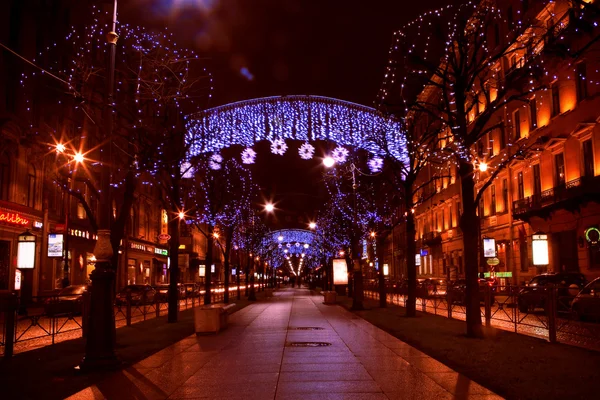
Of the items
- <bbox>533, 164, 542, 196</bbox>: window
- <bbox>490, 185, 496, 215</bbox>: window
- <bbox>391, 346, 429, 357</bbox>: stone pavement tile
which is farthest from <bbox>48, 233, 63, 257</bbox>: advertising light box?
<bbox>490, 185, 496, 215</bbox>: window

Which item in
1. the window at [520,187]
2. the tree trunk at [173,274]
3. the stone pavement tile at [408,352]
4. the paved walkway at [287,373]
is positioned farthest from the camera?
the window at [520,187]

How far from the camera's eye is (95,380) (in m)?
11.0

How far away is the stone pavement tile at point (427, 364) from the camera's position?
11.8 meters

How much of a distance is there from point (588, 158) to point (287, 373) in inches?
1057

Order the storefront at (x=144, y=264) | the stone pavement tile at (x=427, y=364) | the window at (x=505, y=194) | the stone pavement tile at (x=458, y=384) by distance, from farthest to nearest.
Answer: the storefront at (x=144, y=264), the window at (x=505, y=194), the stone pavement tile at (x=427, y=364), the stone pavement tile at (x=458, y=384)

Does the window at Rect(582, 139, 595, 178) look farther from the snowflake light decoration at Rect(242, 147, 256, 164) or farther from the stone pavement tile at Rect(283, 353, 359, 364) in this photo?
the stone pavement tile at Rect(283, 353, 359, 364)

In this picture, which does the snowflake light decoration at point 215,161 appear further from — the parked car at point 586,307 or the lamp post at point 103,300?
the parked car at point 586,307

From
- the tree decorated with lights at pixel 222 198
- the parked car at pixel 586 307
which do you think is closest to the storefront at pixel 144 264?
the tree decorated with lights at pixel 222 198

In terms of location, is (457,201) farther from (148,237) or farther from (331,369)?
(331,369)

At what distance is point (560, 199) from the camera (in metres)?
34.3

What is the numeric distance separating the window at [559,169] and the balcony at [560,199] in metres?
0.95

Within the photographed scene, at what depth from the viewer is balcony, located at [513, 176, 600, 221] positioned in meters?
31.1

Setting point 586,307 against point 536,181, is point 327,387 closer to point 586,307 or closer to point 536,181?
point 586,307

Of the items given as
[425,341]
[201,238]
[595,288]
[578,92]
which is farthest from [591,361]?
A: [201,238]
